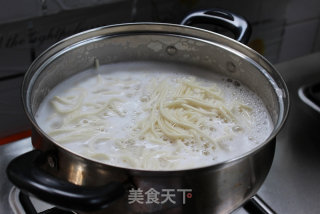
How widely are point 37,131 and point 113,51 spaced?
14.5 inches

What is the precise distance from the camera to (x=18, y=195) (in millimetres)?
779

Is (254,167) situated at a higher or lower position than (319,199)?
higher

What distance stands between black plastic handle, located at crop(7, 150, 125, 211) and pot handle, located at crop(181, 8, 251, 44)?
1.45 ft

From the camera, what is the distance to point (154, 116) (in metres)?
0.73

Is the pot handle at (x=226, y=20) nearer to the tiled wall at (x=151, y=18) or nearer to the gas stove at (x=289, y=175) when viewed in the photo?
the tiled wall at (x=151, y=18)

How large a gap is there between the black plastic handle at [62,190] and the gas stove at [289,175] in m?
0.24

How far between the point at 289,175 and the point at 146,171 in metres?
0.49

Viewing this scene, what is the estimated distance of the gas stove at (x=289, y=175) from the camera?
772 mm

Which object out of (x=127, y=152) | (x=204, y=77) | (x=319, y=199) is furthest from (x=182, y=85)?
(x=319, y=199)

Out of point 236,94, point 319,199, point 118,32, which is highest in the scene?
point 118,32

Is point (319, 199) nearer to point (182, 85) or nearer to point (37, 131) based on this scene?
point (182, 85)
